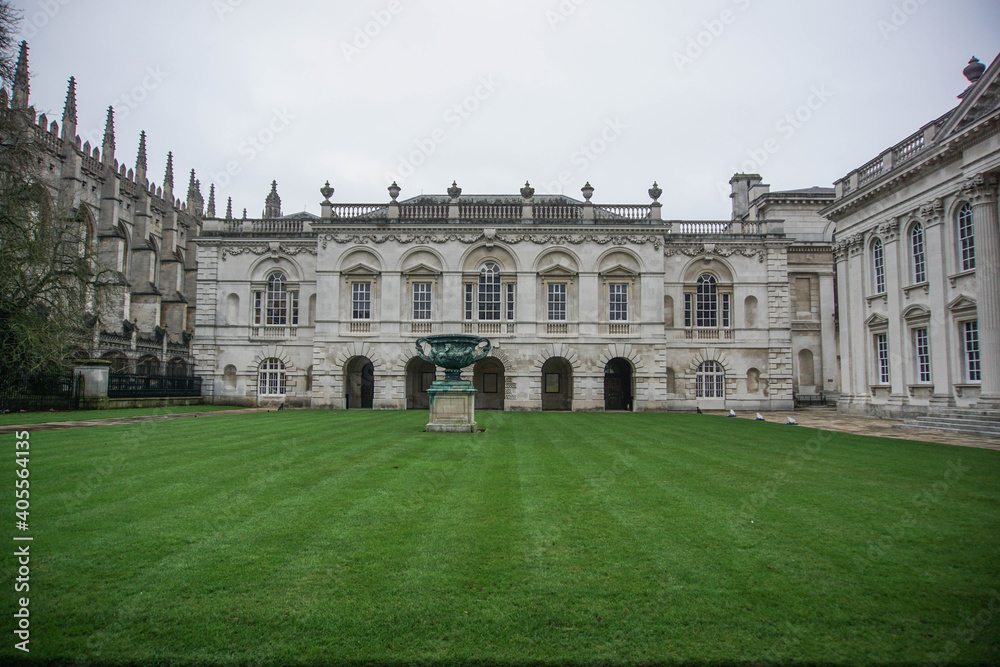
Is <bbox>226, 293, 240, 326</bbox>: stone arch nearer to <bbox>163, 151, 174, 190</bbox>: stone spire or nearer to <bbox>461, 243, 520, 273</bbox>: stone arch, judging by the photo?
<bbox>461, 243, 520, 273</bbox>: stone arch

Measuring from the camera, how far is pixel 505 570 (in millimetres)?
5367

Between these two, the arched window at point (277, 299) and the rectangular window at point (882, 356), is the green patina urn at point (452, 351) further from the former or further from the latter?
the arched window at point (277, 299)

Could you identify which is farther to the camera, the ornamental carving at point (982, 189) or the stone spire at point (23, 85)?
the stone spire at point (23, 85)

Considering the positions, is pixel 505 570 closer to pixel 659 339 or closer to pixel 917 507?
pixel 917 507

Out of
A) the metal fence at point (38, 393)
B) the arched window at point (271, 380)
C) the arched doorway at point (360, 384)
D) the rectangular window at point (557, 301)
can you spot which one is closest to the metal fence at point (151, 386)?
the metal fence at point (38, 393)

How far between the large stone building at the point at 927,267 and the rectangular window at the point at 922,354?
0.14 feet

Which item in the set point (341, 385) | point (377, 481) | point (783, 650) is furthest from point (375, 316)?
point (783, 650)

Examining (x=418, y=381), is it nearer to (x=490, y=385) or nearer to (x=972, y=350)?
(x=490, y=385)

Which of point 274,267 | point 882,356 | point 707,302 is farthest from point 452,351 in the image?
point 707,302

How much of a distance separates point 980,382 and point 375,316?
95.9ft

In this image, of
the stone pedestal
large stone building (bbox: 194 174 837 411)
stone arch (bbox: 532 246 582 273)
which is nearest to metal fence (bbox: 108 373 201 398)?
large stone building (bbox: 194 174 837 411)

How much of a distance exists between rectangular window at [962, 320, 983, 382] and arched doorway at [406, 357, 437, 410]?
2681 cm

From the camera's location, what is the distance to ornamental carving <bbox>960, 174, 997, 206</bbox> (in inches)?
825

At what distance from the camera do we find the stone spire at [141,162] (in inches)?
2104
